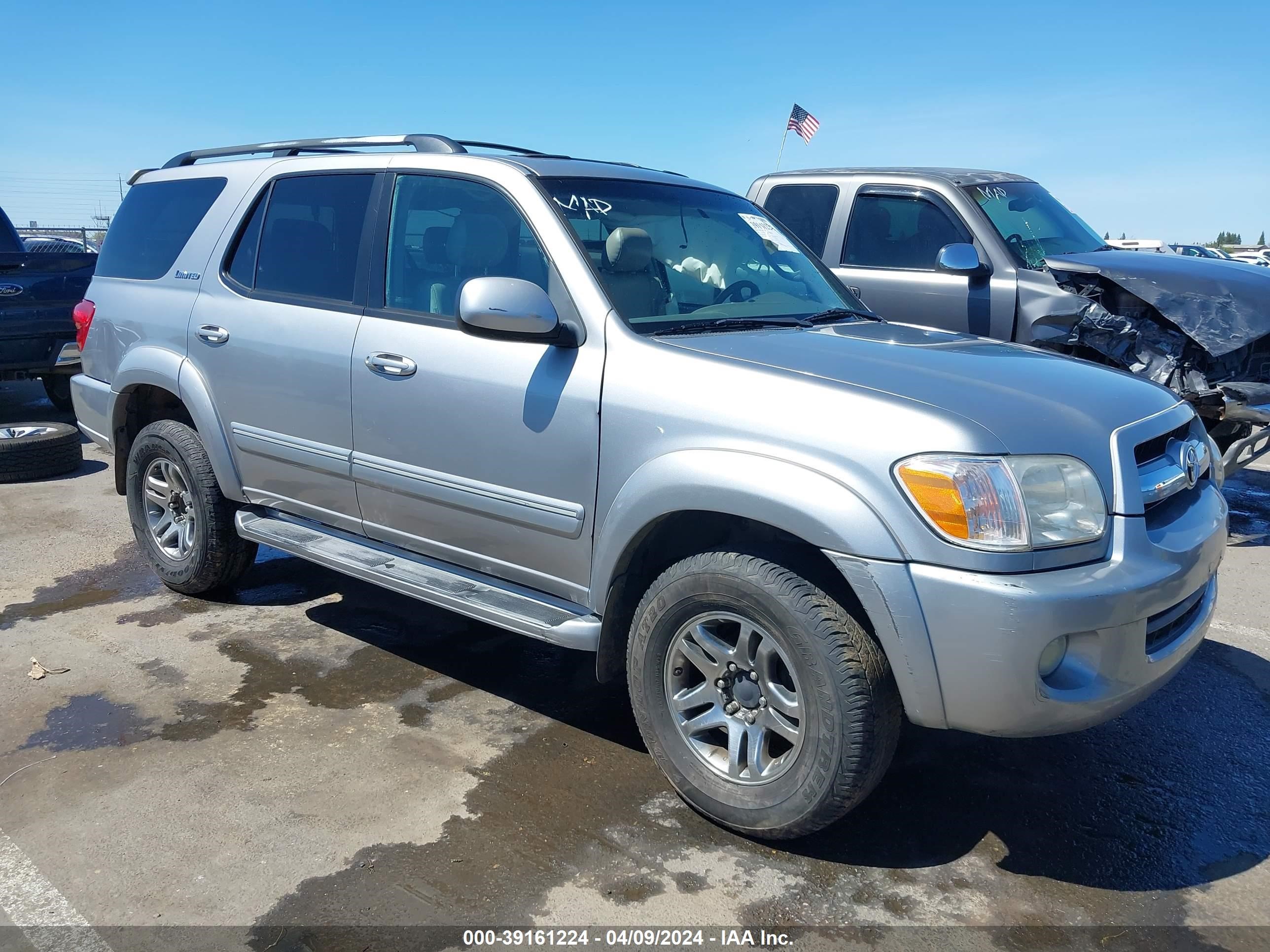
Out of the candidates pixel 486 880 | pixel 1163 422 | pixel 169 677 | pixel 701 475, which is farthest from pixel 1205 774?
pixel 169 677

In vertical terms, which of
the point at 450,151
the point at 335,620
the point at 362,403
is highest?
the point at 450,151

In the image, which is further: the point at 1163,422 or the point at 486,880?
the point at 1163,422

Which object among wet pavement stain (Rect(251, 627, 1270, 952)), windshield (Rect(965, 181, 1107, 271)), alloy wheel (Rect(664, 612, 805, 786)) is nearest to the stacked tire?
wet pavement stain (Rect(251, 627, 1270, 952))

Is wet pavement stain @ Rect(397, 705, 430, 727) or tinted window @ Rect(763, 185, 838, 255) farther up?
tinted window @ Rect(763, 185, 838, 255)

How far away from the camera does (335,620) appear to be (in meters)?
4.80

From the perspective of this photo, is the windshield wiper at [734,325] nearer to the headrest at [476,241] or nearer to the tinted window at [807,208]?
the headrest at [476,241]

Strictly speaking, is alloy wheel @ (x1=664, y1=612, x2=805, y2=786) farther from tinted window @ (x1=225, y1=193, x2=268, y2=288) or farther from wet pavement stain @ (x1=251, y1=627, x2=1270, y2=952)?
tinted window @ (x1=225, y1=193, x2=268, y2=288)

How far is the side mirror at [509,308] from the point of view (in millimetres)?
3219

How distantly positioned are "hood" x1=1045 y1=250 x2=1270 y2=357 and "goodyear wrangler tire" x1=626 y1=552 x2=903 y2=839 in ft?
14.4

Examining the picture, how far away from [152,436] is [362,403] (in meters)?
1.62

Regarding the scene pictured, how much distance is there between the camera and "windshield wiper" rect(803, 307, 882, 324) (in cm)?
382

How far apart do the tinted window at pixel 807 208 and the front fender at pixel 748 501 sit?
4679 millimetres

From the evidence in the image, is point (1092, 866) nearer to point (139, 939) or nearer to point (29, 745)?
point (139, 939)

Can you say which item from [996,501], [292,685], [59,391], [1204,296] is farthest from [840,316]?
[59,391]
